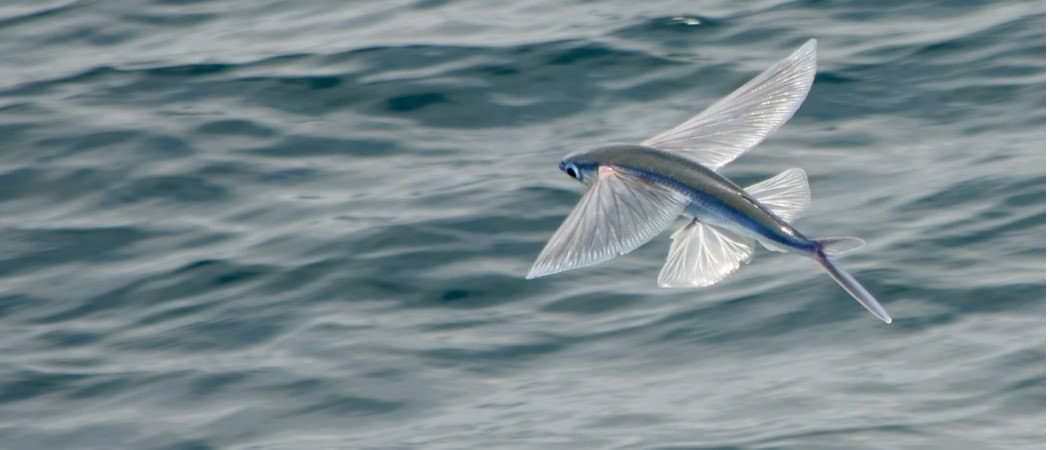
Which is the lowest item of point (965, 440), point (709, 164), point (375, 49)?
point (965, 440)

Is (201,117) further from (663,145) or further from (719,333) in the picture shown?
(663,145)

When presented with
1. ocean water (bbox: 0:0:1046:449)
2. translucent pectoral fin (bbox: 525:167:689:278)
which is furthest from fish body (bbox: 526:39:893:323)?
ocean water (bbox: 0:0:1046:449)

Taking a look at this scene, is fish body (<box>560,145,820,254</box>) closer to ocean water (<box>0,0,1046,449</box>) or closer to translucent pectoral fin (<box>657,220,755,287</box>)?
translucent pectoral fin (<box>657,220,755,287</box>)

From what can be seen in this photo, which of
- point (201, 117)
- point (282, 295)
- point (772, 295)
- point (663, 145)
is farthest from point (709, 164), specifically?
point (201, 117)

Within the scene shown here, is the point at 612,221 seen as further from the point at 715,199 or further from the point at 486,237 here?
the point at 486,237

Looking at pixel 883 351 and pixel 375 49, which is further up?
pixel 375 49

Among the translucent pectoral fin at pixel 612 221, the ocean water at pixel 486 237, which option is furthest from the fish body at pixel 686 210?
the ocean water at pixel 486 237

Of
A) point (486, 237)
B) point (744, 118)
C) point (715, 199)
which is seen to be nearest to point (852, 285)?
point (715, 199)
